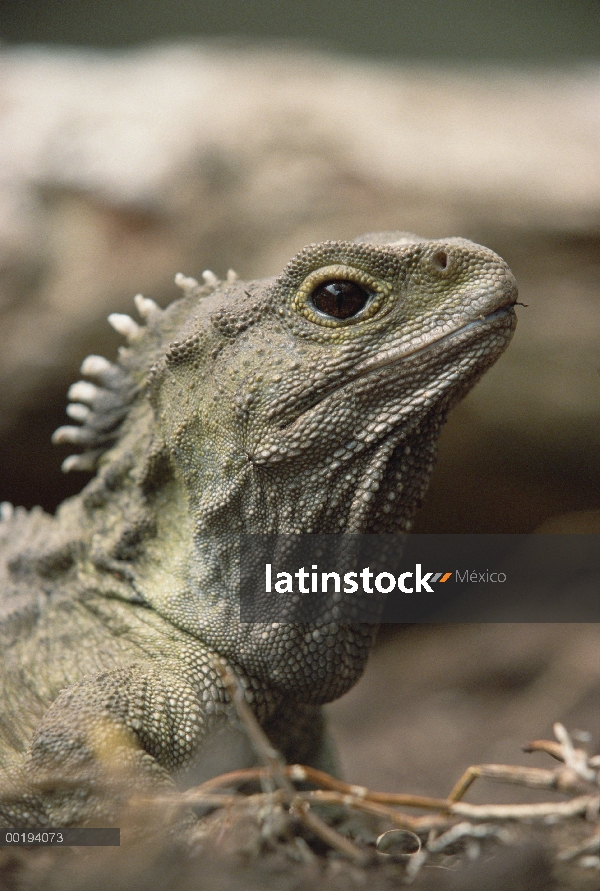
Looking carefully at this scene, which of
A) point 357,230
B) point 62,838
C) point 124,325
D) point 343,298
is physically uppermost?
point 357,230

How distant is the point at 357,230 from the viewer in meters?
4.22

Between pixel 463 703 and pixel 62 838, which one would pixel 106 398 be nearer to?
pixel 62 838

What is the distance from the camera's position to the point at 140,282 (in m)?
4.29

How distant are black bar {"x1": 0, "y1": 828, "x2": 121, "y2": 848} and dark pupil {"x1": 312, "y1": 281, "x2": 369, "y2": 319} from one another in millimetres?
1650

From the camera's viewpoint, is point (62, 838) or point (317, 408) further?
point (317, 408)

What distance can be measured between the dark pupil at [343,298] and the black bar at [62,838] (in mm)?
1650

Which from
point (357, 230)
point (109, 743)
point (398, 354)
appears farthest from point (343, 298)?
point (357, 230)

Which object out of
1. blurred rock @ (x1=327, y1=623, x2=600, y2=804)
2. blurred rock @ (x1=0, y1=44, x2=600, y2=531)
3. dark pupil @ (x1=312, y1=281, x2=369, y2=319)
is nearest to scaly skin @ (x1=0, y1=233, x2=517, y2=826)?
dark pupil @ (x1=312, y1=281, x2=369, y2=319)

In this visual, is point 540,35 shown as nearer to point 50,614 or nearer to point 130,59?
point 130,59

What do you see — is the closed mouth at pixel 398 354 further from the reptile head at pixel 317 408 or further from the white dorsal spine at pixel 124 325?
the white dorsal spine at pixel 124 325

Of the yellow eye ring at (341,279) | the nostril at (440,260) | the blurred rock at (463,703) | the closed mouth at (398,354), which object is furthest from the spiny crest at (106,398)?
the blurred rock at (463,703)

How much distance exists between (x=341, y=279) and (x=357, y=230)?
202 centimetres

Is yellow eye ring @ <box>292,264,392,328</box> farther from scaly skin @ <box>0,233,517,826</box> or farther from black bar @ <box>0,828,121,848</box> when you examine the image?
black bar @ <box>0,828,121,848</box>

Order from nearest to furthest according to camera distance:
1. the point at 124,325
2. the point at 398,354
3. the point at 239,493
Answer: the point at 398,354 → the point at 239,493 → the point at 124,325
